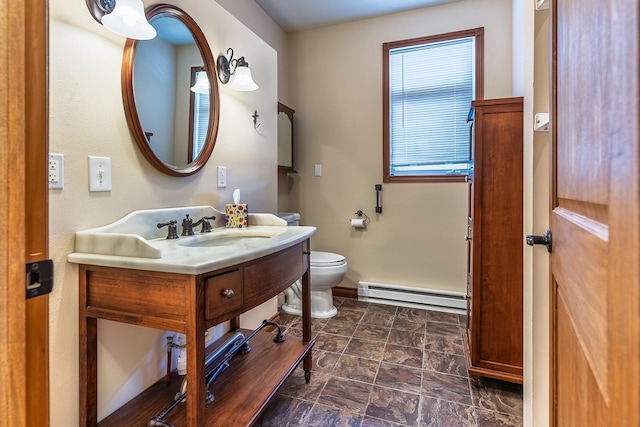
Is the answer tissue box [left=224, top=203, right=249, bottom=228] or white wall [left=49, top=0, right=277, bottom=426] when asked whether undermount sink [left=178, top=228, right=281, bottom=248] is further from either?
white wall [left=49, top=0, right=277, bottom=426]

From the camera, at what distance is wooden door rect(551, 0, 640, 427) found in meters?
0.31

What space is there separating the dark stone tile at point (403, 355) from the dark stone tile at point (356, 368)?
0.11 metres

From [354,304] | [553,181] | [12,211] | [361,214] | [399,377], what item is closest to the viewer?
[12,211]

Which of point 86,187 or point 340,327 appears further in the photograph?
point 340,327

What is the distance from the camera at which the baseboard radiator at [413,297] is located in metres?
2.63

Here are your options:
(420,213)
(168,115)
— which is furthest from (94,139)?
(420,213)

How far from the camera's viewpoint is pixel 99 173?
1.14 meters

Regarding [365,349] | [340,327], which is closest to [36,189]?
[365,349]

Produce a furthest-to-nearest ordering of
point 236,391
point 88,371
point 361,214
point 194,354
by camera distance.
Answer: point 361,214
point 236,391
point 88,371
point 194,354

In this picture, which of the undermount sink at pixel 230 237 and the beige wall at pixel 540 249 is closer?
the beige wall at pixel 540 249

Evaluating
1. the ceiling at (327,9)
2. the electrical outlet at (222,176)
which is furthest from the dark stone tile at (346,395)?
the ceiling at (327,9)

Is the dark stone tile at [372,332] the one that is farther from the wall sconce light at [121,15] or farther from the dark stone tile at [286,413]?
the wall sconce light at [121,15]

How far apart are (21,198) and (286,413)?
4.54 feet

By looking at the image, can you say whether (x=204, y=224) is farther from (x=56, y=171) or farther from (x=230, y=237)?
(x=56, y=171)
